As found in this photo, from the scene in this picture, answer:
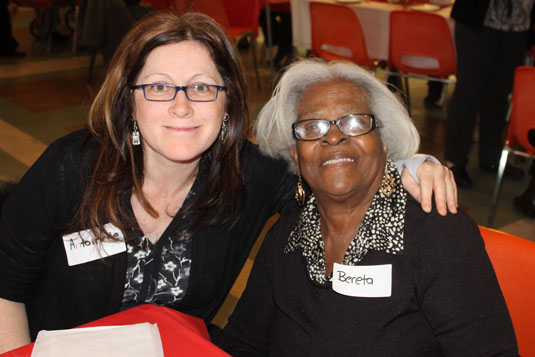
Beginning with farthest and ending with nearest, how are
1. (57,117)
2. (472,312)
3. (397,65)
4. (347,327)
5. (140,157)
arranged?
1. (57,117)
2. (397,65)
3. (140,157)
4. (347,327)
5. (472,312)

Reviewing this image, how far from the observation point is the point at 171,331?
134cm

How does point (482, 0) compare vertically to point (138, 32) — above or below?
below

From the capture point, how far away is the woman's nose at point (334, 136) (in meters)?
1.58

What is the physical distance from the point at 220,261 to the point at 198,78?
1.93 ft

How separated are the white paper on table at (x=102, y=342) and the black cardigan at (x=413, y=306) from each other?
1.53ft

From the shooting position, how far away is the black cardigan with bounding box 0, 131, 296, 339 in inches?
66.4

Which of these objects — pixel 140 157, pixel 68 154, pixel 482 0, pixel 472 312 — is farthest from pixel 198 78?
pixel 482 0

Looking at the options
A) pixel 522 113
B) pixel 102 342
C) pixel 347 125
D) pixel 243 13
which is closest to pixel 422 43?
pixel 522 113

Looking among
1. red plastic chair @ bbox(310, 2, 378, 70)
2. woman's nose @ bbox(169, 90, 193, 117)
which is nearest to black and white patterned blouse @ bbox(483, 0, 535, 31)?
red plastic chair @ bbox(310, 2, 378, 70)

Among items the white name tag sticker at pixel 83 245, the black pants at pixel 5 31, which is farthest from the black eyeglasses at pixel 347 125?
the black pants at pixel 5 31

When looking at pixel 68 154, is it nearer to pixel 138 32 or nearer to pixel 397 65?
pixel 138 32

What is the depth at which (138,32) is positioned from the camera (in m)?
1.68

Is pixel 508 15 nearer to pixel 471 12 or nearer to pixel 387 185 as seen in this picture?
pixel 471 12

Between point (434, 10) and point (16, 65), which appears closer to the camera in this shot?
point (434, 10)
